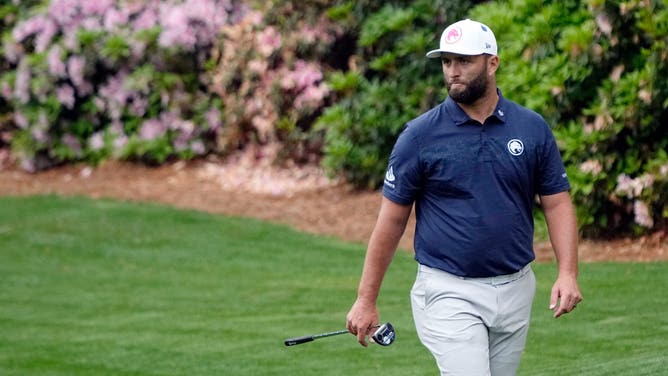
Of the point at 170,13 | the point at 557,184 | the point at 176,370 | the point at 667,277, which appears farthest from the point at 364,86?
the point at 557,184

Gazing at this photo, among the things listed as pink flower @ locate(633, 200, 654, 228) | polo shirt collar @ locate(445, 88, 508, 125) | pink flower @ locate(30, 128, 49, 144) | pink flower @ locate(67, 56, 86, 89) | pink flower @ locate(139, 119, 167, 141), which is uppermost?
polo shirt collar @ locate(445, 88, 508, 125)

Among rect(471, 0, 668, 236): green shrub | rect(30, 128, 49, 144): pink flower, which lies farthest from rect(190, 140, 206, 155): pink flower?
rect(471, 0, 668, 236): green shrub

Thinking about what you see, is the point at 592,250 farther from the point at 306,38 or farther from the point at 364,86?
the point at 306,38

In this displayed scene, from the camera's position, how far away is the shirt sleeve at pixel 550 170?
442cm

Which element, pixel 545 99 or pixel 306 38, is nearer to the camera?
pixel 545 99

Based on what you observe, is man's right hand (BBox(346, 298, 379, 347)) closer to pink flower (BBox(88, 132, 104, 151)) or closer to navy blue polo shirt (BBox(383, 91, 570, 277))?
navy blue polo shirt (BBox(383, 91, 570, 277))

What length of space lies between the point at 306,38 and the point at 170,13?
2.10 metres

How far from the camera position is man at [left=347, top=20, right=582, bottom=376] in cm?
430

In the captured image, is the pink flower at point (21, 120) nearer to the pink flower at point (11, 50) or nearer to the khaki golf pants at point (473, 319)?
the pink flower at point (11, 50)

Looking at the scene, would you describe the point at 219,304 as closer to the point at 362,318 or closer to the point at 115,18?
the point at 362,318

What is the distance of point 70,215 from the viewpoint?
1313 centimetres

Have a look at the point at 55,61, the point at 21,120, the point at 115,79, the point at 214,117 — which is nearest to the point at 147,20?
the point at 115,79

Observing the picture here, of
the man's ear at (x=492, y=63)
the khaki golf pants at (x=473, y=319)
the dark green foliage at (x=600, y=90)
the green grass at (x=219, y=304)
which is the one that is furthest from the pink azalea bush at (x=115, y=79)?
the khaki golf pants at (x=473, y=319)

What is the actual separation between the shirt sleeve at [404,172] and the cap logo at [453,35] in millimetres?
340
